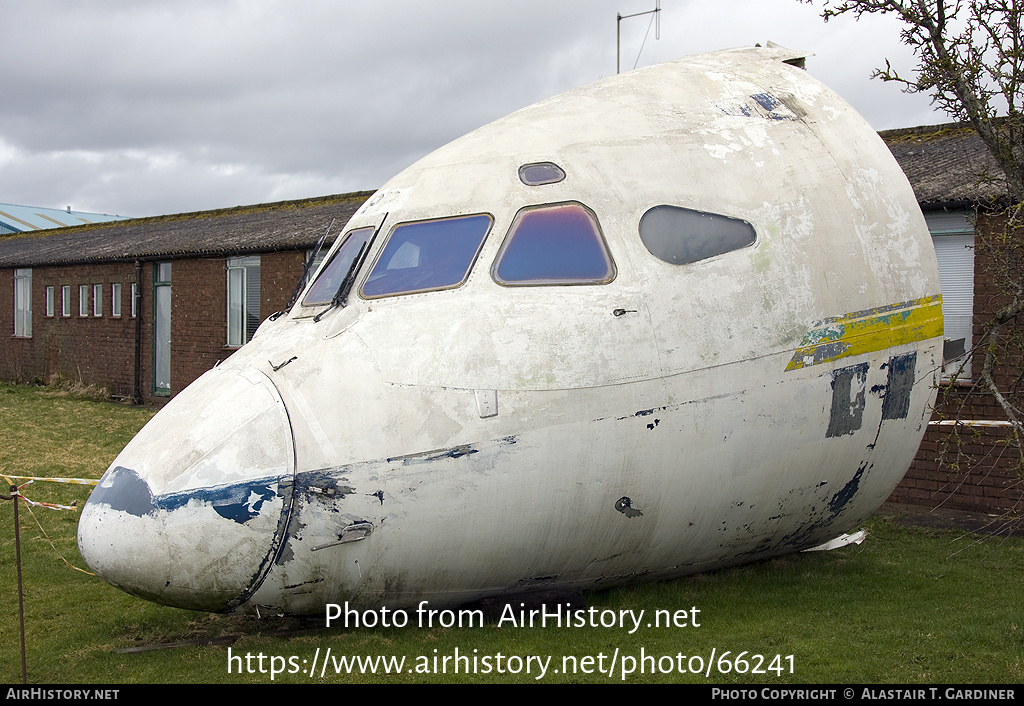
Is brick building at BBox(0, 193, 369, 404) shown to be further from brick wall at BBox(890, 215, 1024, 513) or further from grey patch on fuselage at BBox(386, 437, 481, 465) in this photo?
grey patch on fuselage at BBox(386, 437, 481, 465)

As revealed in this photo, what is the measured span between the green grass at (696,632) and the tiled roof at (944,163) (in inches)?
190

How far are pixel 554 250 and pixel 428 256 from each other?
896 millimetres

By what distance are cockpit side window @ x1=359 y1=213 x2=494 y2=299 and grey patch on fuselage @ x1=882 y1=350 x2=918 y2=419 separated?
3.34 metres

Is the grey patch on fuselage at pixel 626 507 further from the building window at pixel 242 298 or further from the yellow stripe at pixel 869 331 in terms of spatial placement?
the building window at pixel 242 298

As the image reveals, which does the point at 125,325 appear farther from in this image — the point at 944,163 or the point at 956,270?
the point at 956,270

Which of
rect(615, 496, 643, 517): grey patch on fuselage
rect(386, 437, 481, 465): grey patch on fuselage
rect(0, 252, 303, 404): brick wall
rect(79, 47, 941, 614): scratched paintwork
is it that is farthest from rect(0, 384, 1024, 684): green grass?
rect(0, 252, 303, 404): brick wall

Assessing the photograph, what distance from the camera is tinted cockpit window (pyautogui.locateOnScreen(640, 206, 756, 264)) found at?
21.5 ft

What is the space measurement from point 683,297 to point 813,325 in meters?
1.07

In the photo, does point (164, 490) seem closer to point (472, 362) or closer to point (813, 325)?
point (472, 362)

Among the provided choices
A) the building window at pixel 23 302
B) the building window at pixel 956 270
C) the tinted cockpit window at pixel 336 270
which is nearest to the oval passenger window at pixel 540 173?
the tinted cockpit window at pixel 336 270

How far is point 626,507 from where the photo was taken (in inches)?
247

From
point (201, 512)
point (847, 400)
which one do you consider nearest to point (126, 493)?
point (201, 512)
